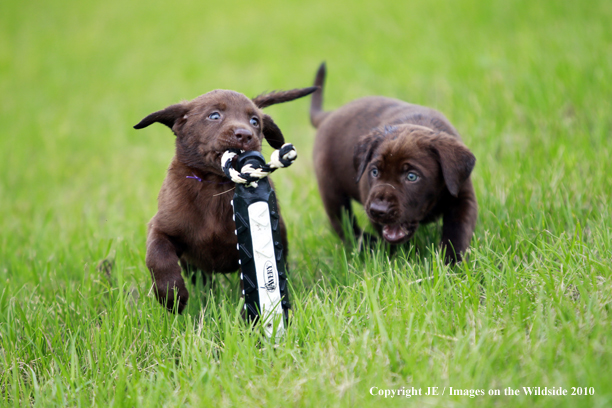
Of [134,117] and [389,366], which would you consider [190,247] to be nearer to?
[389,366]

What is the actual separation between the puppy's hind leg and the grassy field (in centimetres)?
10

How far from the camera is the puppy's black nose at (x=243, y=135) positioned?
2764 mm

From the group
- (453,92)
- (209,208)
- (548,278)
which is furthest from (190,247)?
(453,92)

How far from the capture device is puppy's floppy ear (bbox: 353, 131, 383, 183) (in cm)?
350

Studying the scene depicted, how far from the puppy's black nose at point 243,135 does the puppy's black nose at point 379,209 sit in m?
0.90

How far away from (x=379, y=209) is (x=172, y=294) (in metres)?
1.28

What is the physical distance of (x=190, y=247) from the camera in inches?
121

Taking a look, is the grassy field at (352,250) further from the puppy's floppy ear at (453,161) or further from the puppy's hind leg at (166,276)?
the puppy's floppy ear at (453,161)

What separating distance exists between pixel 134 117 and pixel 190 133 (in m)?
6.82

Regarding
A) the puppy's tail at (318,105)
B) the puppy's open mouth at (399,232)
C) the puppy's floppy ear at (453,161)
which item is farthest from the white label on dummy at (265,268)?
the puppy's tail at (318,105)

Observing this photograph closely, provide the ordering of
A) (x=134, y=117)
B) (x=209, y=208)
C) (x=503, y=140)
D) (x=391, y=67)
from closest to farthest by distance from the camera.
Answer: (x=209, y=208) < (x=503, y=140) < (x=391, y=67) < (x=134, y=117)

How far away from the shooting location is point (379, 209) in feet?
10.5

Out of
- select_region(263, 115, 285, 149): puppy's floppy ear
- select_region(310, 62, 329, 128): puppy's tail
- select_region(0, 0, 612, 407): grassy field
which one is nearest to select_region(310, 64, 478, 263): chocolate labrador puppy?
select_region(0, 0, 612, 407): grassy field

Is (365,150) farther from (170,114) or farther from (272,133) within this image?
(170,114)
